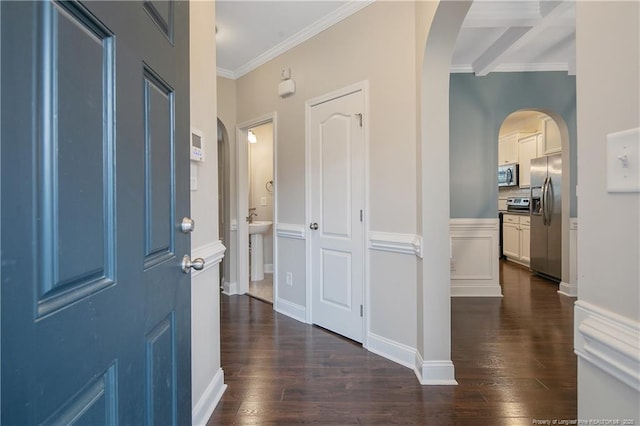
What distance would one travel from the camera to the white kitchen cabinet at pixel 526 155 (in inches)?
224

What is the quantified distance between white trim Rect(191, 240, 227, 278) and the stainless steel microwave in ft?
20.6

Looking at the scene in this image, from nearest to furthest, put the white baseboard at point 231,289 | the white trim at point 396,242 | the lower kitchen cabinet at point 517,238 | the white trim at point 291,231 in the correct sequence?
the white trim at point 396,242 < the white trim at point 291,231 < the white baseboard at point 231,289 < the lower kitchen cabinet at point 517,238

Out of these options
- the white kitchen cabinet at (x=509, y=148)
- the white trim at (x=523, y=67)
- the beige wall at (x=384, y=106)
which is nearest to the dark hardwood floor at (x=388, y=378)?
the beige wall at (x=384, y=106)

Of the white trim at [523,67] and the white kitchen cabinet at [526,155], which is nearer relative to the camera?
the white trim at [523,67]

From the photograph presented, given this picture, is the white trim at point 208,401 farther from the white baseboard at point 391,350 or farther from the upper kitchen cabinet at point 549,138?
the upper kitchen cabinet at point 549,138

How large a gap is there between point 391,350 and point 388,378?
0.30m

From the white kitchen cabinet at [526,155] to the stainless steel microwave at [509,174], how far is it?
80 millimetres

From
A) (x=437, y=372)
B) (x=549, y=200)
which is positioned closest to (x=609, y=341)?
(x=437, y=372)

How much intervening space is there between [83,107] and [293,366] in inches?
84.9

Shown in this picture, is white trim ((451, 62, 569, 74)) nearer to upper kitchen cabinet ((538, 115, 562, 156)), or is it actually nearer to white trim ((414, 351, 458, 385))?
upper kitchen cabinet ((538, 115, 562, 156))

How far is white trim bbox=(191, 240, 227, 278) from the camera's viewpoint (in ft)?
5.12

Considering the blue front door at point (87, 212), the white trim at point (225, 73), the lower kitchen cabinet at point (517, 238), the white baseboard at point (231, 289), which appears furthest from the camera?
the lower kitchen cabinet at point (517, 238)

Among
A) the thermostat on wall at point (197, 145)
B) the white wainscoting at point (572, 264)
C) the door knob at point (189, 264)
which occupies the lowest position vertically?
the white wainscoting at point (572, 264)

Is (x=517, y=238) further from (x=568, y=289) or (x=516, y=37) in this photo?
(x=516, y=37)
